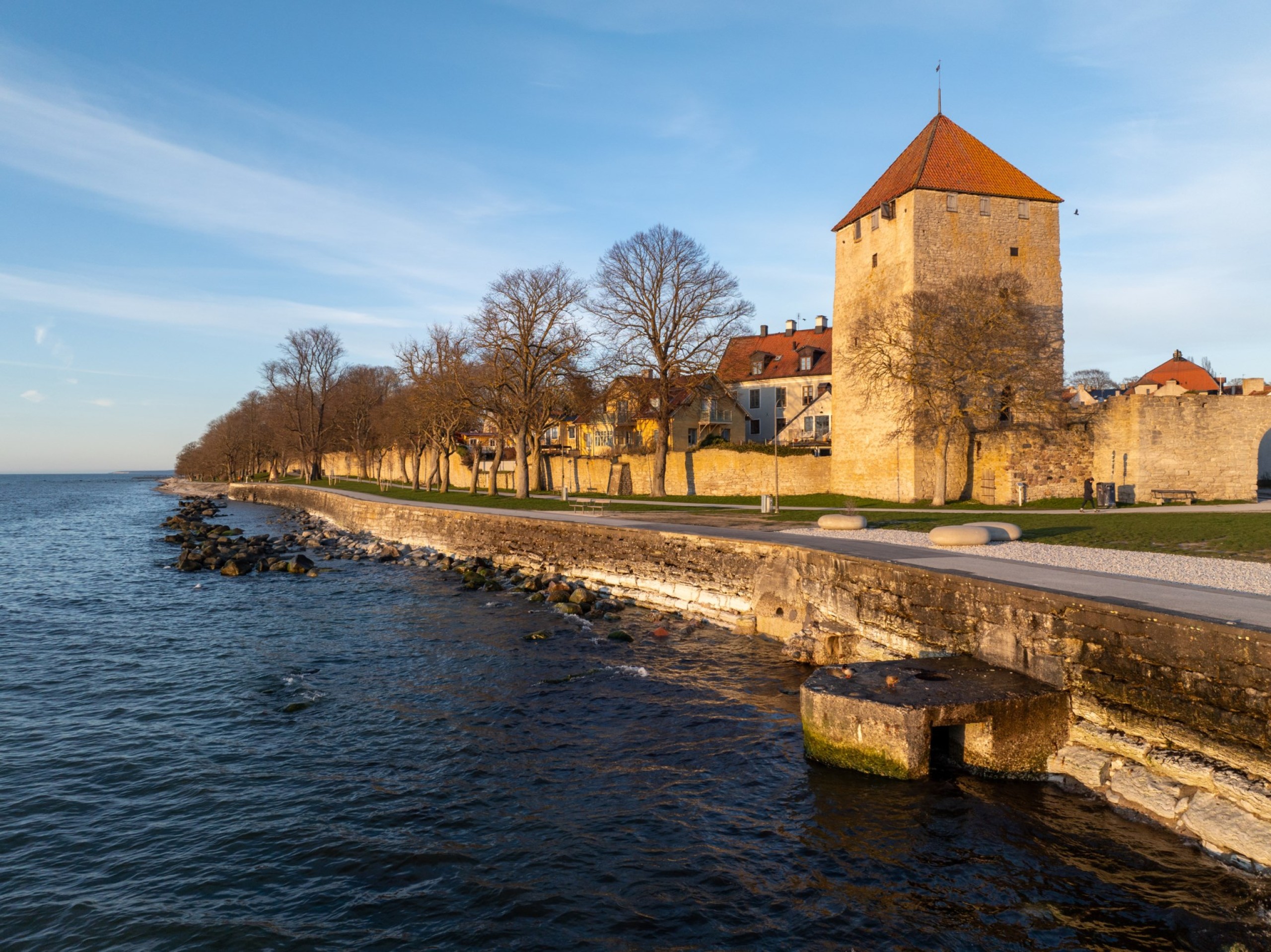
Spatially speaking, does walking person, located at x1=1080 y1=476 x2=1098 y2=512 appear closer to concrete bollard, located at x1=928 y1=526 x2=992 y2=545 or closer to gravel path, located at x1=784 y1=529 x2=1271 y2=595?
gravel path, located at x1=784 y1=529 x2=1271 y2=595

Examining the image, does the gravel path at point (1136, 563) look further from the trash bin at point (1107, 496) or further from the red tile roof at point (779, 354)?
the red tile roof at point (779, 354)

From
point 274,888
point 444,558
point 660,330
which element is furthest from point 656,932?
point 660,330

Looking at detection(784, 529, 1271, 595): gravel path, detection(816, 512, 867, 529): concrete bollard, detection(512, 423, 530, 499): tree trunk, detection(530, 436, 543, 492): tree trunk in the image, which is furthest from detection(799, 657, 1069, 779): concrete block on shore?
detection(530, 436, 543, 492): tree trunk

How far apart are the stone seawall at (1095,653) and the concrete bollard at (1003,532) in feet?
16.6

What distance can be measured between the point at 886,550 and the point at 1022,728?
6774 mm

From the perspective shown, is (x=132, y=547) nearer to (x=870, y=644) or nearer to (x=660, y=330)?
(x=660, y=330)

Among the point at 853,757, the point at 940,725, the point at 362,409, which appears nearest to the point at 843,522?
the point at 853,757

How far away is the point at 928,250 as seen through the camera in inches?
1275

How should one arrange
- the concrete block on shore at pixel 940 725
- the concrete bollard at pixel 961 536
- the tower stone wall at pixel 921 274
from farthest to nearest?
1. the tower stone wall at pixel 921 274
2. the concrete bollard at pixel 961 536
3. the concrete block on shore at pixel 940 725

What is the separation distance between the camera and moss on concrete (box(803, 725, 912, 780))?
29.1ft

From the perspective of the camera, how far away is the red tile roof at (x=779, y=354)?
59.9 m

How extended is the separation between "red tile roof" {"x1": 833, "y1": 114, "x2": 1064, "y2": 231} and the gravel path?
21.7 meters

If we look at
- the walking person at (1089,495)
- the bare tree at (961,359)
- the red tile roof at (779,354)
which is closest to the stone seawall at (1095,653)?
the bare tree at (961,359)

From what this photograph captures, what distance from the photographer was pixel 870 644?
1302 centimetres
